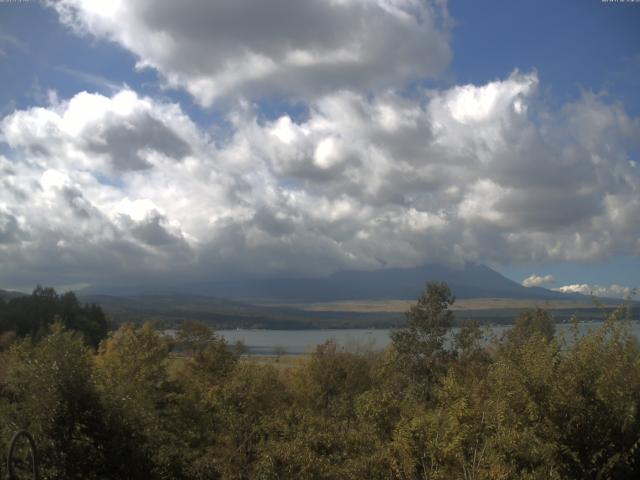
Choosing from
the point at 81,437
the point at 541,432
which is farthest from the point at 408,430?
the point at 81,437

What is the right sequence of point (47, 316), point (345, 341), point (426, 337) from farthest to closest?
point (47, 316) → point (345, 341) → point (426, 337)

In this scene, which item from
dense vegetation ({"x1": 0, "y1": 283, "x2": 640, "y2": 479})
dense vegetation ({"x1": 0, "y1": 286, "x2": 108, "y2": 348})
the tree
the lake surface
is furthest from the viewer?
dense vegetation ({"x1": 0, "y1": 286, "x2": 108, "y2": 348})

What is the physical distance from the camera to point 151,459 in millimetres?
15953

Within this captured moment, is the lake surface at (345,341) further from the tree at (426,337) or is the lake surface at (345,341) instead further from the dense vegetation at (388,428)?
the tree at (426,337)

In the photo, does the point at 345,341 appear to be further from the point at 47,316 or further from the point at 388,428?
the point at 388,428

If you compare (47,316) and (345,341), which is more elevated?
(47,316)

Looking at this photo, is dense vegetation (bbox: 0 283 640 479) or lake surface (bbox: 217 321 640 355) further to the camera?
lake surface (bbox: 217 321 640 355)

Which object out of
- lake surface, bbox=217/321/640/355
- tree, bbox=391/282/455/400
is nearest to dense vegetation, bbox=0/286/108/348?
lake surface, bbox=217/321/640/355

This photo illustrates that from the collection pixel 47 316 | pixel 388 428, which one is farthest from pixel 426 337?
pixel 47 316

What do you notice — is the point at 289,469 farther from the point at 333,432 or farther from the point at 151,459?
the point at 151,459

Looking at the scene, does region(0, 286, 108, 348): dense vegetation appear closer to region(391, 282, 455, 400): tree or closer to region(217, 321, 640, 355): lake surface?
region(217, 321, 640, 355): lake surface

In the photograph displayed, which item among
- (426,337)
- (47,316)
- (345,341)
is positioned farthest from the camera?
(47,316)

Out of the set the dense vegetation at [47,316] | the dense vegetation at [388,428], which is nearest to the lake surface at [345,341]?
the dense vegetation at [388,428]

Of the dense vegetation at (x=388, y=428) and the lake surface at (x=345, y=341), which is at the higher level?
the dense vegetation at (x=388, y=428)
